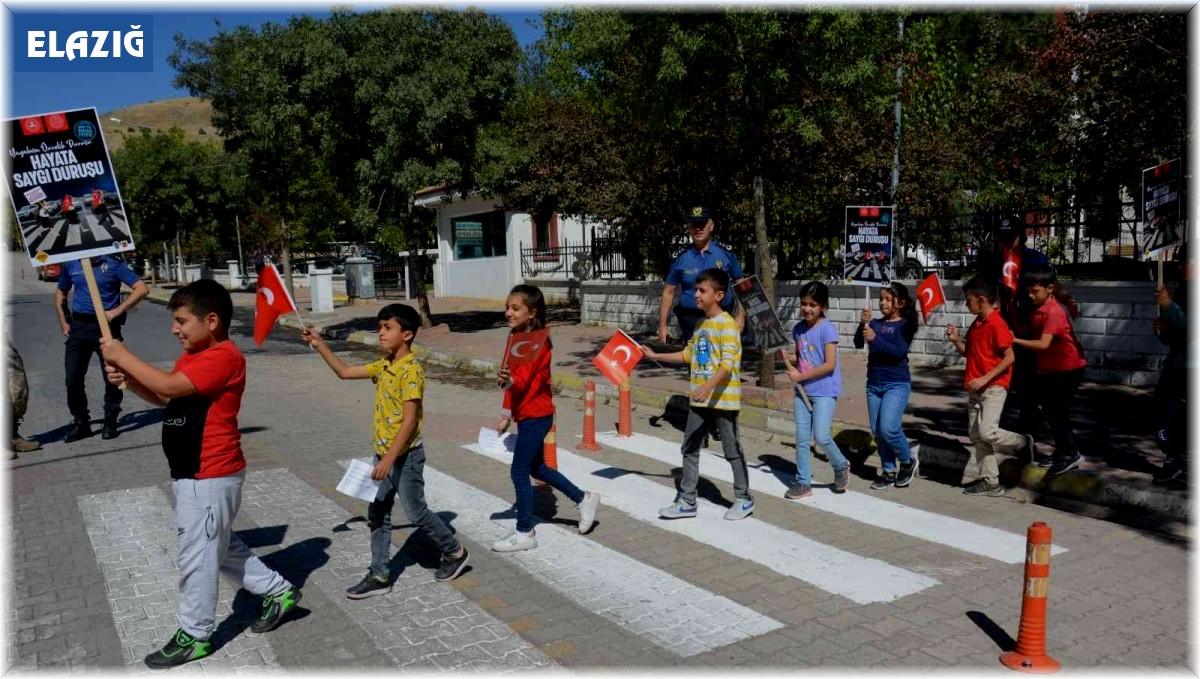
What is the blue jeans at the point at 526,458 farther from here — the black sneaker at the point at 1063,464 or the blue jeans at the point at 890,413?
the black sneaker at the point at 1063,464

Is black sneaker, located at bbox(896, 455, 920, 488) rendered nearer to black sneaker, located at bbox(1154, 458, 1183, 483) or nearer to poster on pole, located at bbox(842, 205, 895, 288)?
black sneaker, located at bbox(1154, 458, 1183, 483)

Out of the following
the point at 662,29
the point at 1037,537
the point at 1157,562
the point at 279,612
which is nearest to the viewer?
the point at 1037,537

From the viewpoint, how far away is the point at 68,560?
5727 millimetres

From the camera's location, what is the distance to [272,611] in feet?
14.9

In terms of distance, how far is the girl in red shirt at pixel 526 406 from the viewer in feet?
18.3

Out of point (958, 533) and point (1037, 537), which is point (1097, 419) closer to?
point (958, 533)

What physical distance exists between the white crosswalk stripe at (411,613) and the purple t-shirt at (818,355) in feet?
10.4

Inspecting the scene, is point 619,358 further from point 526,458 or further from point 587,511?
point 526,458

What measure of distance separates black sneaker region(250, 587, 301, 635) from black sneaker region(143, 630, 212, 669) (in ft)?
1.11

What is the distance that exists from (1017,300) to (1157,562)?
101 inches

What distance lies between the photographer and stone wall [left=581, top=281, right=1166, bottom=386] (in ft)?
35.6

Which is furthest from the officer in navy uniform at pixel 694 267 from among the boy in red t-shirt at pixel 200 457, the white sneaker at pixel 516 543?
the boy in red t-shirt at pixel 200 457

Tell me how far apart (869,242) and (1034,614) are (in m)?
6.92

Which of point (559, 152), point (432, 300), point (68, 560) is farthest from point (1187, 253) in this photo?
point (432, 300)
